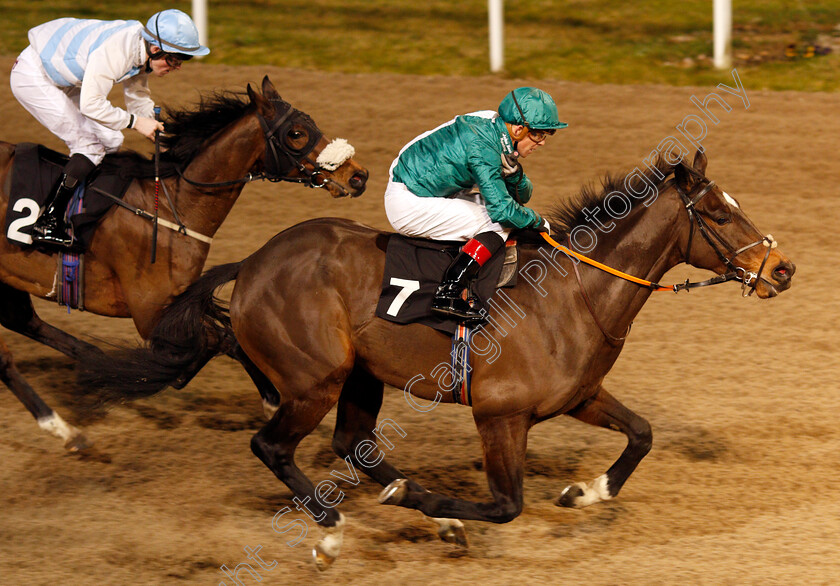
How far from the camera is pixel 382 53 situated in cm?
1177

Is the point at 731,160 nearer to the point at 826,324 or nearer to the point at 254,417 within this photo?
the point at 826,324

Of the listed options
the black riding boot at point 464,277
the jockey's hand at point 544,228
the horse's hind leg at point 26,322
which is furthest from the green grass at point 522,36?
the black riding boot at point 464,277

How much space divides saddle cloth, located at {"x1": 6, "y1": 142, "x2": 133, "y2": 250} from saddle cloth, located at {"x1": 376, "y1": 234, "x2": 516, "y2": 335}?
174 cm

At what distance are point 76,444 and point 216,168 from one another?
157cm

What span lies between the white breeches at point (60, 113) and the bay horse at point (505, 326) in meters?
1.25

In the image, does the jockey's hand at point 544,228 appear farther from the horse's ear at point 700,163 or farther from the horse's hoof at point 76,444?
the horse's hoof at point 76,444

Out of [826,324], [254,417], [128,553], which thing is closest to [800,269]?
[826,324]

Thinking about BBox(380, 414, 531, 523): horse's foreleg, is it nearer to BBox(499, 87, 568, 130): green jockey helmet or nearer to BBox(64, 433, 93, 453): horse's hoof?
BBox(499, 87, 568, 130): green jockey helmet

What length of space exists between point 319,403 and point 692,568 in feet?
5.46

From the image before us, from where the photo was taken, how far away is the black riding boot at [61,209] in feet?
17.0

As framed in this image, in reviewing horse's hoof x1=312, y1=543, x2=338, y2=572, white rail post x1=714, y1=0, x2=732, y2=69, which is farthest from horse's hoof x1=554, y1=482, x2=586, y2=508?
white rail post x1=714, y1=0, x2=732, y2=69

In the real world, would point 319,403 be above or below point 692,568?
above

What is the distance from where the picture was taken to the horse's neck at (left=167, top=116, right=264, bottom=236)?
5.24 meters

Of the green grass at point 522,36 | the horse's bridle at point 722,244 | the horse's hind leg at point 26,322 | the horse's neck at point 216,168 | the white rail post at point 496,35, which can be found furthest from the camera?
the green grass at point 522,36
